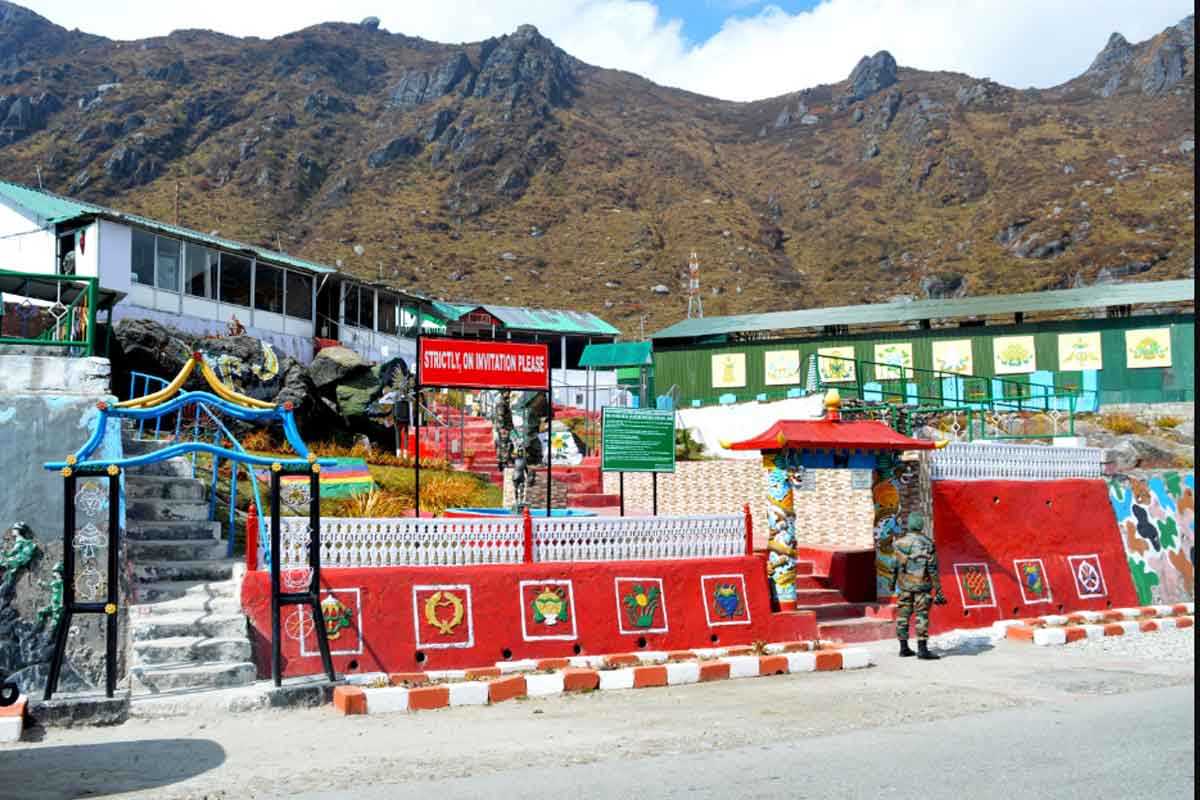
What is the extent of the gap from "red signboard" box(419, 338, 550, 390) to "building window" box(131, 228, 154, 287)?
16821mm

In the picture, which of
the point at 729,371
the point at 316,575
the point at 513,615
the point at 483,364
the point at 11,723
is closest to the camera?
the point at 11,723

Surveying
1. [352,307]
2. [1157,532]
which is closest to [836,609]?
[1157,532]

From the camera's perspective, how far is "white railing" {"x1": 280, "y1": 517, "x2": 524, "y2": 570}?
1101cm

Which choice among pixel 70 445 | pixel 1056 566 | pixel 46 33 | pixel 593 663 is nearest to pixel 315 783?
pixel 593 663

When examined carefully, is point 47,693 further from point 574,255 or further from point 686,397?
point 574,255

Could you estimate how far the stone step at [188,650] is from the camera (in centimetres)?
996

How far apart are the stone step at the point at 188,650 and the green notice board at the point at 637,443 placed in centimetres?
577

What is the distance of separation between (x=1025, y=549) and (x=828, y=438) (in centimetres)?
449

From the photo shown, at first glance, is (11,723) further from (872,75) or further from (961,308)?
(872,75)

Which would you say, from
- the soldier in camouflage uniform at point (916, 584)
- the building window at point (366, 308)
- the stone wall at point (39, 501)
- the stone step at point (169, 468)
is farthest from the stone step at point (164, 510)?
the building window at point (366, 308)

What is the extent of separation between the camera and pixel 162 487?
526 inches

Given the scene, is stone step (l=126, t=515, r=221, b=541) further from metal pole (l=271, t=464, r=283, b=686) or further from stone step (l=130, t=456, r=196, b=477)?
metal pole (l=271, t=464, r=283, b=686)

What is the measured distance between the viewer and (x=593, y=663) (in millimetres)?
11781

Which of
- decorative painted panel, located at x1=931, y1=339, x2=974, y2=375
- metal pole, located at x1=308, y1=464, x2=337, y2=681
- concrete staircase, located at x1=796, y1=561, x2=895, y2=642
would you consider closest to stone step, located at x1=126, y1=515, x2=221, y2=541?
metal pole, located at x1=308, y1=464, x2=337, y2=681
